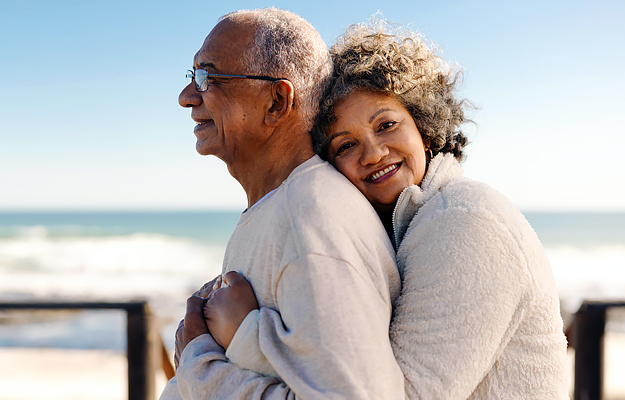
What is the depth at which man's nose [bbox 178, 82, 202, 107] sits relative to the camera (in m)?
1.55

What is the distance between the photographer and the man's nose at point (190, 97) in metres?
1.55

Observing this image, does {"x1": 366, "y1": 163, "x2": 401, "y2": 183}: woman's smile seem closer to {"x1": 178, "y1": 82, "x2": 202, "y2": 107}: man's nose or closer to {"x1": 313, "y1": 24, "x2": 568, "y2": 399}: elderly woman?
{"x1": 313, "y1": 24, "x2": 568, "y2": 399}: elderly woman

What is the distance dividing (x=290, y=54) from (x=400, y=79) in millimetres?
363

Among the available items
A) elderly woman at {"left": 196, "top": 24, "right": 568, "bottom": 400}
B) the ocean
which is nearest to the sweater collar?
elderly woman at {"left": 196, "top": 24, "right": 568, "bottom": 400}

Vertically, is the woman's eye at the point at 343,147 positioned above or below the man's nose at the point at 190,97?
below

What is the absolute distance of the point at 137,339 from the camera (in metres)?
2.88

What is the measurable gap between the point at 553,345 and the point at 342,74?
3.28 feet

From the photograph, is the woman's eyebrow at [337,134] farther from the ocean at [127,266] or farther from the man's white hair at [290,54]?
the ocean at [127,266]

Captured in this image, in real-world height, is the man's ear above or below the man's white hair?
below

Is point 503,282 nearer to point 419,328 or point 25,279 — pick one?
point 419,328

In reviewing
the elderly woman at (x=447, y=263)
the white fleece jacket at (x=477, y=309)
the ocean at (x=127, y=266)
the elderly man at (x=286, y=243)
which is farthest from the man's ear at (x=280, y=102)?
the ocean at (x=127, y=266)

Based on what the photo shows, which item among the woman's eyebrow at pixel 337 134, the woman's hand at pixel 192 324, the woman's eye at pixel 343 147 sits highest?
the woman's eyebrow at pixel 337 134

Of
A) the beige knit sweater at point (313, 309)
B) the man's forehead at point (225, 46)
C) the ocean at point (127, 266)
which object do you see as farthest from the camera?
the ocean at point (127, 266)

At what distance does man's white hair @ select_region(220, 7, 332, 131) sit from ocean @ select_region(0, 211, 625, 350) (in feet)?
8.76
